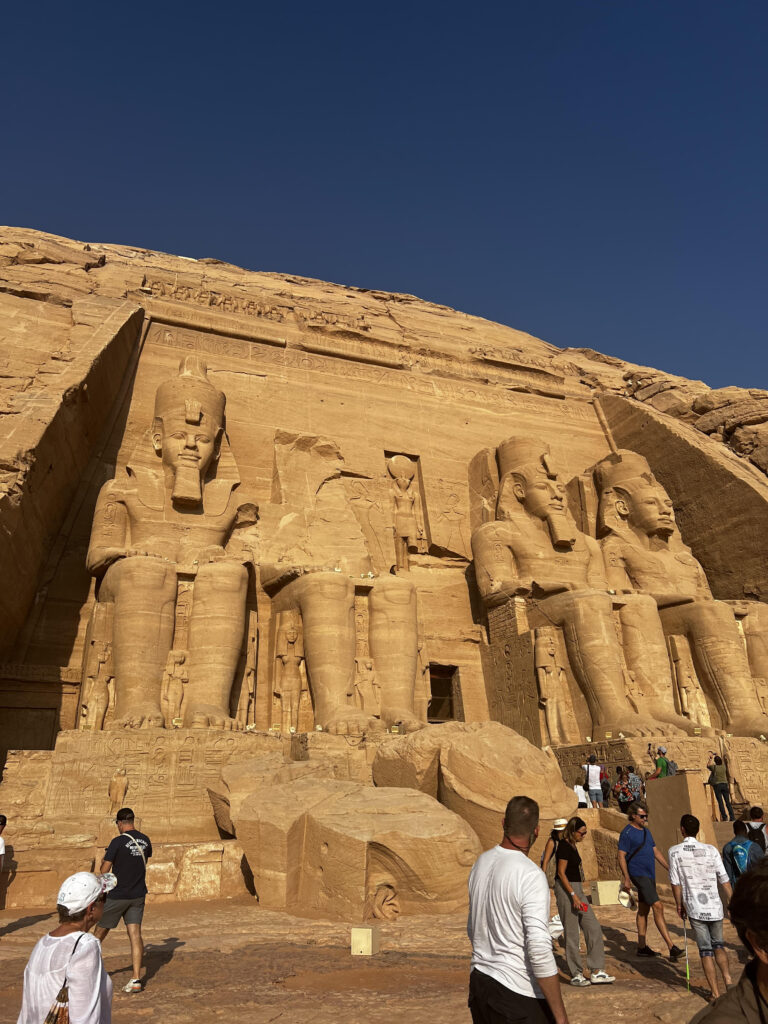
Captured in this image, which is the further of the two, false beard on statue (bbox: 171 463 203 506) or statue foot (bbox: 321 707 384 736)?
false beard on statue (bbox: 171 463 203 506)

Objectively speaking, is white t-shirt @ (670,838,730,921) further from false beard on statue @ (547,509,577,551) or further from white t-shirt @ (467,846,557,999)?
false beard on statue @ (547,509,577,551)

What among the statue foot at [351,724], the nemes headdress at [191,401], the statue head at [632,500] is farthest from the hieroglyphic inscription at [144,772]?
the statue head at [632,500]

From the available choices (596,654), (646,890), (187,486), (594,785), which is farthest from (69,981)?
(596,654)

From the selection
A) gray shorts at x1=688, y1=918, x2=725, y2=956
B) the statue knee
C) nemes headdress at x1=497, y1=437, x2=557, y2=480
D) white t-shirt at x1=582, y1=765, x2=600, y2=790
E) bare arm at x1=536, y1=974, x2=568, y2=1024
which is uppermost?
nemes headdress at x1=497, y1=437, x2=557, y2=480

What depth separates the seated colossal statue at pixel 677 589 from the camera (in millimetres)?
8258

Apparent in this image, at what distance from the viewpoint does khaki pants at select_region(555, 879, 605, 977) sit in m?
2.95

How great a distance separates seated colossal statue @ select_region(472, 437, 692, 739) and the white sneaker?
4.19m

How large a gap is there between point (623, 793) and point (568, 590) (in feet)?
9.43

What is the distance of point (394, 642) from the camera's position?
7707 mm

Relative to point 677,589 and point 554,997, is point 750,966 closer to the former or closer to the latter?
point 554,997

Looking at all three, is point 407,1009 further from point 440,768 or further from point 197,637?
point 197,637

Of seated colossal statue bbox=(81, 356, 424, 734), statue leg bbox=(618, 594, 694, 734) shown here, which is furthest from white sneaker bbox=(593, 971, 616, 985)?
statue leg bbox=(618, 594, 694, 734)

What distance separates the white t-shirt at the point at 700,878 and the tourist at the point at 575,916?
347 mm

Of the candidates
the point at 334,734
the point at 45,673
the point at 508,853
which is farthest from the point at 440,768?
the point at 45,673
